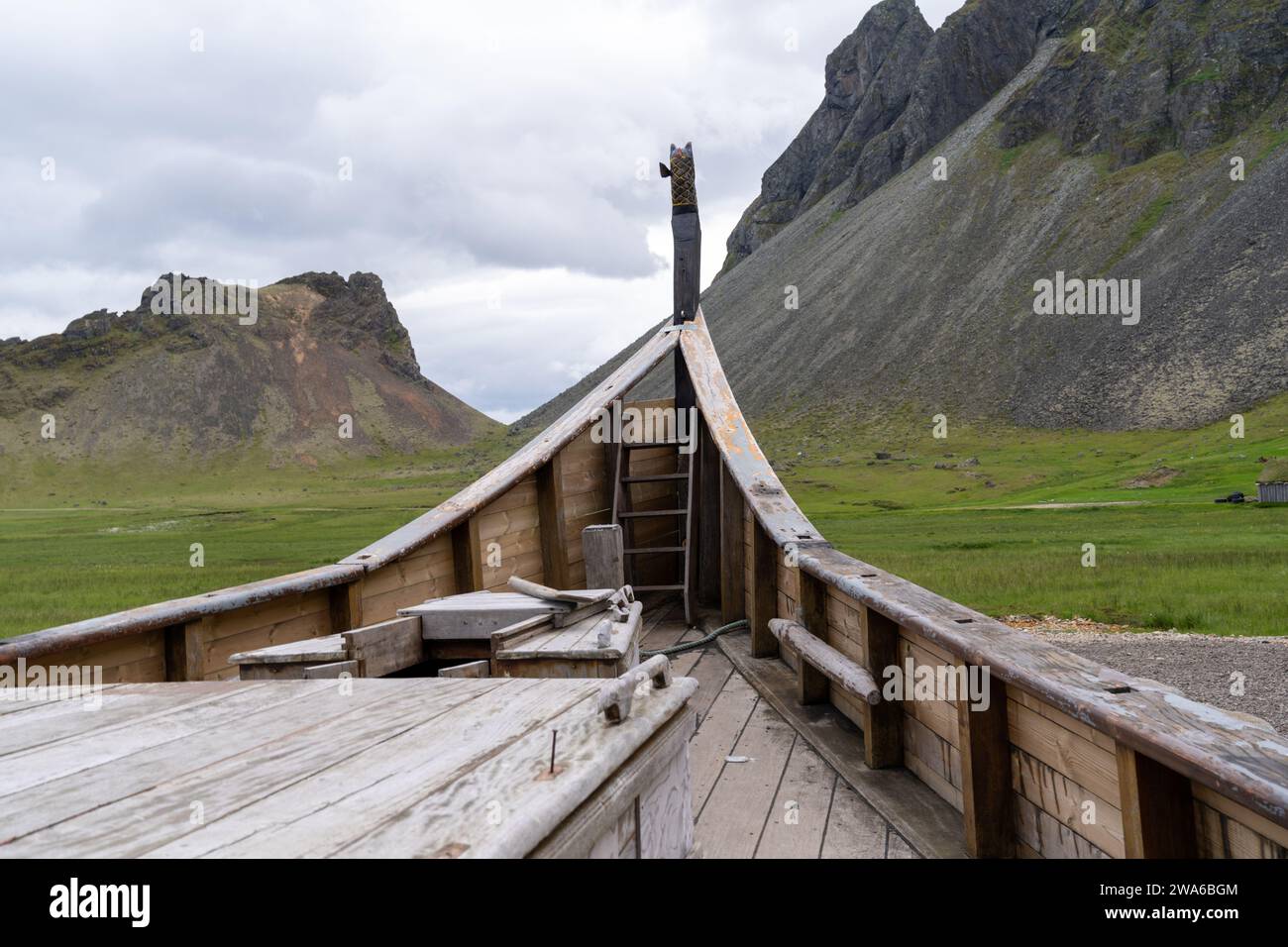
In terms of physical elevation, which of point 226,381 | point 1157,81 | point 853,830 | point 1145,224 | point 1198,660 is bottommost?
point 1198,660

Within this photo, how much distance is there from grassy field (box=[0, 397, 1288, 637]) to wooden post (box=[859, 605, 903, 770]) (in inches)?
375

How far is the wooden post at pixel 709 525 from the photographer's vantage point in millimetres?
8094

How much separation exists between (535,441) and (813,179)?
126363 mm

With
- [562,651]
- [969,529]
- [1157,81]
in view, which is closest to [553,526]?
[562,651]

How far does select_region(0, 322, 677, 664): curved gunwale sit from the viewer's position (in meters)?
3.40

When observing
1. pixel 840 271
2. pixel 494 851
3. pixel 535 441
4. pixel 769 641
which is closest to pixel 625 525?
pixel 535 441

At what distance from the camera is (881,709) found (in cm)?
387

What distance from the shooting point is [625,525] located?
8.24 metres

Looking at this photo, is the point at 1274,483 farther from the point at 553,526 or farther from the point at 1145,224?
the point at 1145,224

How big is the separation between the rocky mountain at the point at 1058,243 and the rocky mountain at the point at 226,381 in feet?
163

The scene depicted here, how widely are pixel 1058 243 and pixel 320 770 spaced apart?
2912 inches

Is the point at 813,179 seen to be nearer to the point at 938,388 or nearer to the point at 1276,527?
the point at 938,388

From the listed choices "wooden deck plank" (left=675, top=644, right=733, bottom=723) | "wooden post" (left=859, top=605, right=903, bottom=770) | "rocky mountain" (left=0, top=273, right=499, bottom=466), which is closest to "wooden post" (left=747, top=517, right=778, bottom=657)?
"wooden deck plank" (left=675, top=644, right=733, bottom=723)

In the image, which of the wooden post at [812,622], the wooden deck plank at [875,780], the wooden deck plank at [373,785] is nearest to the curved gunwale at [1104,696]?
the wooden post at [812,622]
